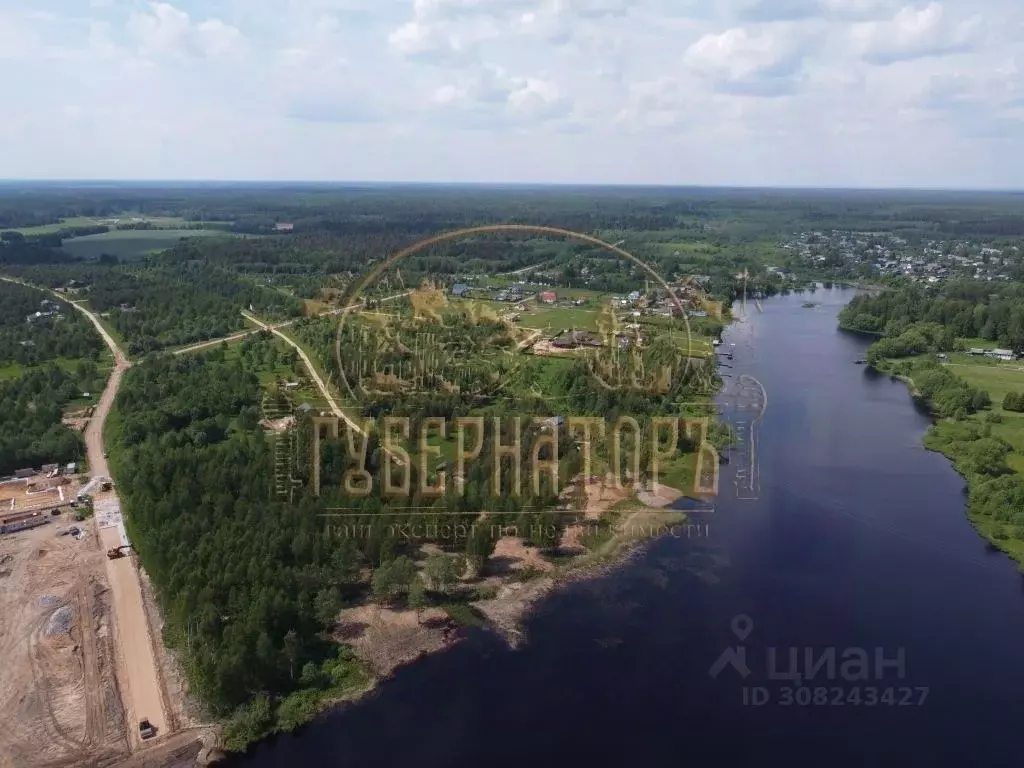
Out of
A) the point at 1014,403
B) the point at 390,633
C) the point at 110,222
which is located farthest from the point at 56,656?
the point at 110,222

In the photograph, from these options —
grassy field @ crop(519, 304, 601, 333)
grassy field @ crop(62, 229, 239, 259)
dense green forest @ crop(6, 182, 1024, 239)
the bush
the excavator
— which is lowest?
the excavator

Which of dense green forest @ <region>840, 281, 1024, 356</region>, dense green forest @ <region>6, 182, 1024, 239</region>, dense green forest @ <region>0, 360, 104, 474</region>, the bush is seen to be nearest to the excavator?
dense green forest @ <region>0, 360, 104, 474</region>

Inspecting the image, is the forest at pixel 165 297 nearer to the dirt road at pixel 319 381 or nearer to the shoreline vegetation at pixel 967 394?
the dirt road at pixel 319 381

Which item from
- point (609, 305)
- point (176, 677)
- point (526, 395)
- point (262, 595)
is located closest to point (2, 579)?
point (176, 677)

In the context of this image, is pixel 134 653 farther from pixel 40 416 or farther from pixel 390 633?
pixel 40 416

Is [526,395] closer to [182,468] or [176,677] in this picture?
[182,468]

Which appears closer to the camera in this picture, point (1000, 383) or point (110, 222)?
point (1000, 383)

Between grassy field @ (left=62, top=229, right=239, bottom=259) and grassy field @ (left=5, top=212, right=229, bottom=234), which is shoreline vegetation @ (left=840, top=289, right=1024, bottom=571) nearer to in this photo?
grassy field @ (left=62, top=229, right=239, bottom=259)
